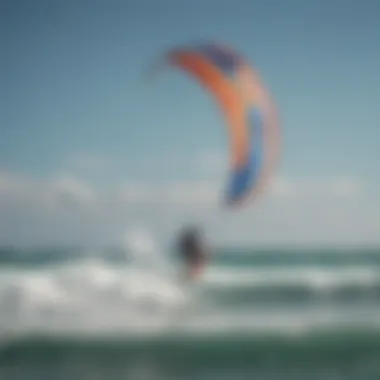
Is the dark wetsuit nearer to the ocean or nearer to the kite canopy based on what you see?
the ocean

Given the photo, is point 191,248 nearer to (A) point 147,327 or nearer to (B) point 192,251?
(B) point 192,251

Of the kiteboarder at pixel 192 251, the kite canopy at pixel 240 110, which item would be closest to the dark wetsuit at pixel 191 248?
the kiteboarder at pixel 192 251

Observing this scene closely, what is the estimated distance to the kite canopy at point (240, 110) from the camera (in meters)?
3.04

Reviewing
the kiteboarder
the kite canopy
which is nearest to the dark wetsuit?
the kiteboarder

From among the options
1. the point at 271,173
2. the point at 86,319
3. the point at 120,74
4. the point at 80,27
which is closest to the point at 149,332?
the point at 86,319

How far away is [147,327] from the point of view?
121 inches

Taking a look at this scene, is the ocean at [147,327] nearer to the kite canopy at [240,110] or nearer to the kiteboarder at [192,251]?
the kiteboarder at [192,251]

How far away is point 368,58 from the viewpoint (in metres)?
3.13

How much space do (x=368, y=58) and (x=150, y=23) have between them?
823mm

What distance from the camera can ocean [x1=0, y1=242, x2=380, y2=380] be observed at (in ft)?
10.0

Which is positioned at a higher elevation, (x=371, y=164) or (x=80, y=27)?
(x=80, y=27)

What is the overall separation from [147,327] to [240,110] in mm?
865

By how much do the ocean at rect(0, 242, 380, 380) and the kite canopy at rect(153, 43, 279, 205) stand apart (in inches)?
10.7

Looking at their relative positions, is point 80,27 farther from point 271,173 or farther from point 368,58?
A: point 368,58
